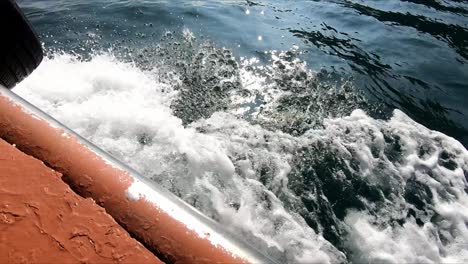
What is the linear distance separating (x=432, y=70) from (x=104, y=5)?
22.4 ft

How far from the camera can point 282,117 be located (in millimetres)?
4109

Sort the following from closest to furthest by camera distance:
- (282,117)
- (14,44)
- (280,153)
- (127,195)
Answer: (127,195), (14,44), (280,153), (282,117)

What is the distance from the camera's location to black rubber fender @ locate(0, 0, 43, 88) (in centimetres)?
251

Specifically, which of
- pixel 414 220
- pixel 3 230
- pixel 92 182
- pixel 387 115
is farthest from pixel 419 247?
pixel 3 230

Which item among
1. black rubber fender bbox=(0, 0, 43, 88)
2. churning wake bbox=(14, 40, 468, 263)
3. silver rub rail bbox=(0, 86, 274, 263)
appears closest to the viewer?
silver rub rail bbox=(0, 86, 274, 263)

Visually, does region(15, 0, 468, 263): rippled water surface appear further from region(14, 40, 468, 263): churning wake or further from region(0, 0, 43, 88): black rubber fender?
region(0, 0, 43, 88): black rubber fender

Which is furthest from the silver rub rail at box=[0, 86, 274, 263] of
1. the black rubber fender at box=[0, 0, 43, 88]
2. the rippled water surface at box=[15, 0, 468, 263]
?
the rippled water surface at box=[15, 0, 468, 263]

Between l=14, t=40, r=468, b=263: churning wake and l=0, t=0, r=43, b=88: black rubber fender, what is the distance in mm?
902

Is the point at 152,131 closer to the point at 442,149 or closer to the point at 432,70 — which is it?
the point at 442,149

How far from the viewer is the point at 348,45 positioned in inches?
261

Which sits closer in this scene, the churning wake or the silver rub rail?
the silver rub rail

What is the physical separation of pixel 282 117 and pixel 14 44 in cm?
290

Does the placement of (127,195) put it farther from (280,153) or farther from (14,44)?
(280,153)

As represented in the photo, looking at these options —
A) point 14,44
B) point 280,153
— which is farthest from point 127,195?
point 280,153
